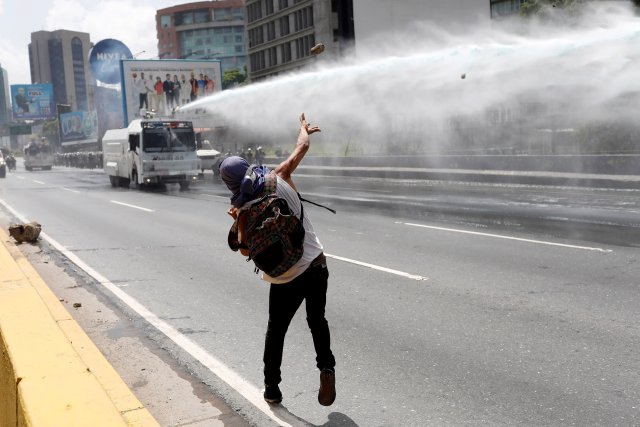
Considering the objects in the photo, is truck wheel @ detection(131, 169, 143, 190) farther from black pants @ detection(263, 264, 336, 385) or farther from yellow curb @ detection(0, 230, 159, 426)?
Answer: black pants @ detection(263, 264, 336, 385)

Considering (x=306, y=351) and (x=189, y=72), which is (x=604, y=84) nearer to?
(x=306, y=351)

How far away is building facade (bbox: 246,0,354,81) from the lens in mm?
77688

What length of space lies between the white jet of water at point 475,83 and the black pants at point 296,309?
1447 centimetres

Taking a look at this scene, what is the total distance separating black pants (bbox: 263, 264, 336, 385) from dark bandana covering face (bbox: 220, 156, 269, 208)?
615 mm

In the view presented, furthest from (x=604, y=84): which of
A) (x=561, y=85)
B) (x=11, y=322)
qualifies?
(x=11, y=322)

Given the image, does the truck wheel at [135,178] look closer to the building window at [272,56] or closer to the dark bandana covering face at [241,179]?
the dark bandana covering face at [241,179]

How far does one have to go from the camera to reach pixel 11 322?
4.41 metres

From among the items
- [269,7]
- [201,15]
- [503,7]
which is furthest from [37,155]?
[201,15]

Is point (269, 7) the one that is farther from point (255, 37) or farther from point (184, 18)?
point (184, 18)

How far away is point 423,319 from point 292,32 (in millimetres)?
84398

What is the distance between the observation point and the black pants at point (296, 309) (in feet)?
14.3

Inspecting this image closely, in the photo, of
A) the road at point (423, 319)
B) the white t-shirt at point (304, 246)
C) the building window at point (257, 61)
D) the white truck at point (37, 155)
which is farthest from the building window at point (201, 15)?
the white t-shirt at point (304, 246)

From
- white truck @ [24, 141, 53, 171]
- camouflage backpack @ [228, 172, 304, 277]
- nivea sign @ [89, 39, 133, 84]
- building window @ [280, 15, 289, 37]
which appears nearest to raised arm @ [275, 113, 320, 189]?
camouflage backpack @ [228, 172, 304, 277]

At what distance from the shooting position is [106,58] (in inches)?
2832
